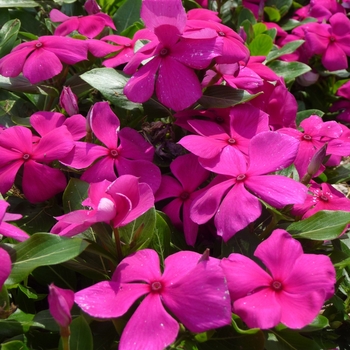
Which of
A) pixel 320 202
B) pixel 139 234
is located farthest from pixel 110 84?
pixel 320 202

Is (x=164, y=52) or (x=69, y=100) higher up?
(x=164, y=52)

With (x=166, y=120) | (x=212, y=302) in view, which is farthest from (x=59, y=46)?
(x=212, y=302)

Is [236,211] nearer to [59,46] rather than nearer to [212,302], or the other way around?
[212,302]

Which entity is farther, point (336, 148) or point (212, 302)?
point (336, 148)

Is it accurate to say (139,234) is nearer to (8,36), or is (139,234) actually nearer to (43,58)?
(43,58)

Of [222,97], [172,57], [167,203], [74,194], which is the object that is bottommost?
[167,203]

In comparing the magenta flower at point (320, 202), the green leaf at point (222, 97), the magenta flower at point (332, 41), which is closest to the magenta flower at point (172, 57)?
the green leaf at point (222, 97)

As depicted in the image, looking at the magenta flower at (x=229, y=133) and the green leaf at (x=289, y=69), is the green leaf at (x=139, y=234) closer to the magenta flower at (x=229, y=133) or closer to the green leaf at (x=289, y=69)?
the magenta flower at (x=229, y=133)
